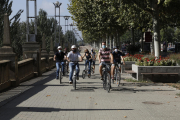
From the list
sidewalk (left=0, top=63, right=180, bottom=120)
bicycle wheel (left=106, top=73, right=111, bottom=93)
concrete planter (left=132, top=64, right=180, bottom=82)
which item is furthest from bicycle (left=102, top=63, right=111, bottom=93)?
concrete planter (left=132, top=64, right=180, bottom=82)

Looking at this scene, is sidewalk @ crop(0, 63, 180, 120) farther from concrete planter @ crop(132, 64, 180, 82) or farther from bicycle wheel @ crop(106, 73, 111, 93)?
concrete planter @ crop(132, 64, 180, 82)

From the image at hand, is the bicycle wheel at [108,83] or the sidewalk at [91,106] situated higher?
the bicycle wheel at [108,83]

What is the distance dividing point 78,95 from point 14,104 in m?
2.52

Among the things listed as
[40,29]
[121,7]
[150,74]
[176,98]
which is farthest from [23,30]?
[176,98]

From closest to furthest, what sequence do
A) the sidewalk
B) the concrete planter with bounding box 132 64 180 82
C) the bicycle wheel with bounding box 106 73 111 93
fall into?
the sidewalk → the bicycle wheel with bounding box 106 73 111 93 → the concrete planter with bounding box 132 64 180 82

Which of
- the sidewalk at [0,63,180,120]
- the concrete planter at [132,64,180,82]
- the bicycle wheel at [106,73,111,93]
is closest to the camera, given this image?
the sidewalk at [0,63,180,120]

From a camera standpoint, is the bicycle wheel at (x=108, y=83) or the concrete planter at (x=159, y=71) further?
the concrete planter at (x=159, y=71)

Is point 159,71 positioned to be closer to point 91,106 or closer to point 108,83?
point 108,83

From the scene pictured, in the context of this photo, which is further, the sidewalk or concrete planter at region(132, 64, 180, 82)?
concrete planter at region(132, 64, 180, 82)

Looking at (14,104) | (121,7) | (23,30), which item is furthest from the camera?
(23,30)

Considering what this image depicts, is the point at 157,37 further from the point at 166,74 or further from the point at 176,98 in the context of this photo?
the point at 176,98

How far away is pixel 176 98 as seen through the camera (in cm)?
1016

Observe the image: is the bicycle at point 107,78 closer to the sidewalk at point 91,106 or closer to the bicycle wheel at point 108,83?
the bicycle wheel at point 108,83

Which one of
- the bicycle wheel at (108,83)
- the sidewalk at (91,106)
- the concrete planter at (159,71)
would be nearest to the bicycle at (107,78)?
the bicycle wheel at (108,83)
